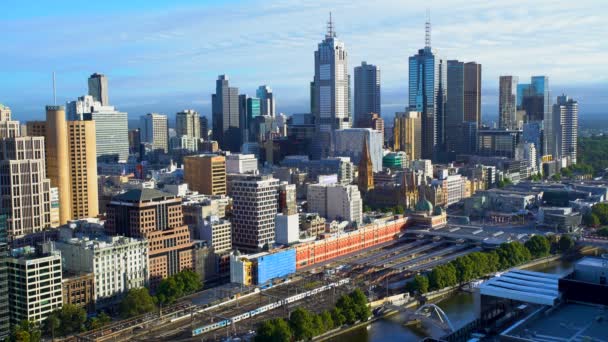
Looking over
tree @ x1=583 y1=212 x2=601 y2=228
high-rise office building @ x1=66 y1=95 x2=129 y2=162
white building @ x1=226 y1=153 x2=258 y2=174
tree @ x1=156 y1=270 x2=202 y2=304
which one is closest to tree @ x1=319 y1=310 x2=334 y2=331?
tree @ x1=156 y1=270 x2=202 y2=304

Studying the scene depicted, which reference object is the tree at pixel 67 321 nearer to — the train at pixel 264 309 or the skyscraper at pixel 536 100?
the train at pixel 264 309

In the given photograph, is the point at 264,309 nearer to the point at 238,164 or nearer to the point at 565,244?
the point at 565,244

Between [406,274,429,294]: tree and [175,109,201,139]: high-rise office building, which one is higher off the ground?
[175,109,201,139]: high-rise office building

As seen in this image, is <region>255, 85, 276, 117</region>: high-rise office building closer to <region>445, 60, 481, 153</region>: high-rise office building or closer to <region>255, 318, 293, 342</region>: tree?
<region>445, 60, 481, 153</region>: high-rise office building

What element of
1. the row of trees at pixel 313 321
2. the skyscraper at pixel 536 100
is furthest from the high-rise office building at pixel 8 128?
the skyscraper at pixel 536 100

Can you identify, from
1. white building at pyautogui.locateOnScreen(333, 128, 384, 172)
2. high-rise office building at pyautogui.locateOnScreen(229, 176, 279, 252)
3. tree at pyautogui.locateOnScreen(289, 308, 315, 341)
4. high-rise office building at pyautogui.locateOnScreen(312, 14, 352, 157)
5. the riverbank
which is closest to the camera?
tree at pyautogui.locateOnScreen(289, 308, 315, 341)

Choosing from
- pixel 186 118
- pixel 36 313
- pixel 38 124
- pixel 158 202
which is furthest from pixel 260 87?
pixel 36 313
